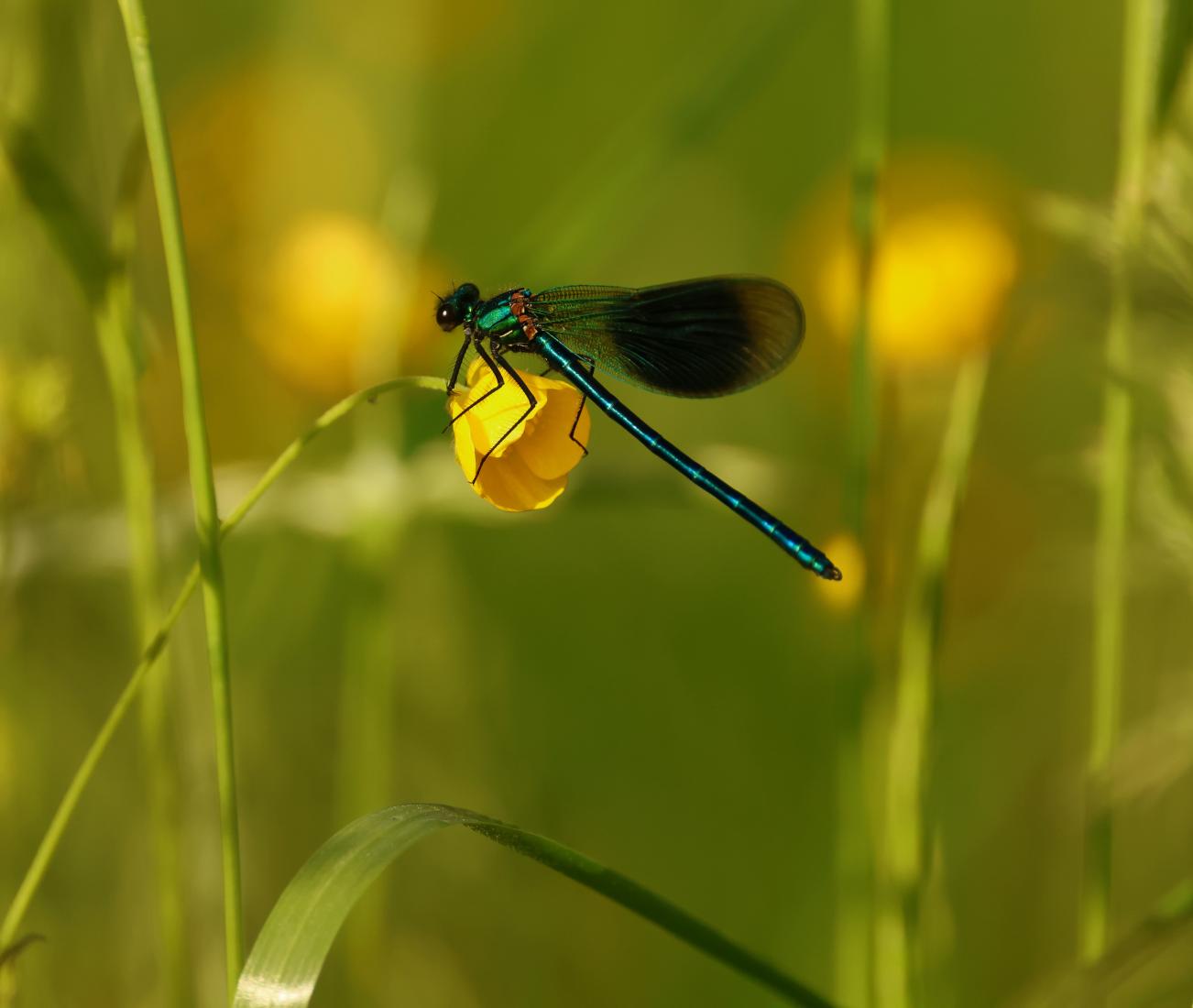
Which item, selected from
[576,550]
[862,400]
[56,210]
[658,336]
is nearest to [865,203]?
[862,400]

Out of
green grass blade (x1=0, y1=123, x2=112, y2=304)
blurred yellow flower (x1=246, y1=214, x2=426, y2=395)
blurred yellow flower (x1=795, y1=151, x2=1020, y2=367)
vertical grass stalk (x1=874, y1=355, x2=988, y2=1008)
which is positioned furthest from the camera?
blurred yellow flower (x1=246, y1=214, x2=426, y2=395)

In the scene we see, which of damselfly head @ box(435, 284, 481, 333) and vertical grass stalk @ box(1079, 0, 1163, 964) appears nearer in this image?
vertical grass stalk @ box(1079, 0, 1163, 964)

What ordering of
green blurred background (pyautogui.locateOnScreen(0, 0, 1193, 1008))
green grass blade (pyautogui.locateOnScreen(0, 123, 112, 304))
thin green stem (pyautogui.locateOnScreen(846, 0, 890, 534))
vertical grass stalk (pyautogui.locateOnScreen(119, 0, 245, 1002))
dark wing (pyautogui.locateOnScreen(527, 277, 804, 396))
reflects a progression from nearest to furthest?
1. vertical grass stalk (pyautogui.locateOnScreen(119, 0, 245, 1002))
2. green grass blade (pyautogui.locateOnScreen(0, 123, 112, 304))
3. thin green stem (pyautogui.locateOnScreen(846, 0, 890, 534))
4. green blurred background (pyautogui.locateOnScreen(0, 0, 1193, 1008))
5. dark wing (pyautogui.locateOnScreen(527, 277, 804, 396))

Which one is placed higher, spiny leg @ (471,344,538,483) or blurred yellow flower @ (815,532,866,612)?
spiny leg @ (471,344,538,483)

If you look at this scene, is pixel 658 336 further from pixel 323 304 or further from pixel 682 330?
pixel 323 304

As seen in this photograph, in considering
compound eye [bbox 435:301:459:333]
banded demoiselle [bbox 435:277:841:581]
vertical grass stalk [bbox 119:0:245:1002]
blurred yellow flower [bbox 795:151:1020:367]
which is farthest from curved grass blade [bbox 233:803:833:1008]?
blurred yellow flower [bbox 795:151:1020:367]

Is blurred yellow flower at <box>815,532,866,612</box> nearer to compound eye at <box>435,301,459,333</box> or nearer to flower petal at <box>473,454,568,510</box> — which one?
flower petal at <box>473,454,568,510</box>

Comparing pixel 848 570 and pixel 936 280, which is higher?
pixel 936 280

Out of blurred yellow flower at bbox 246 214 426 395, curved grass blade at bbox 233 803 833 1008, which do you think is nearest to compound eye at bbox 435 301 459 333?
blurred yellow flower at bbox 246 214 426 395

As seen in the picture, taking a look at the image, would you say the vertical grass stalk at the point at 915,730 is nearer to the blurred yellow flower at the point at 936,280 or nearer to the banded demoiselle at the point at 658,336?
the banded demoiselle at the point at 658,336
